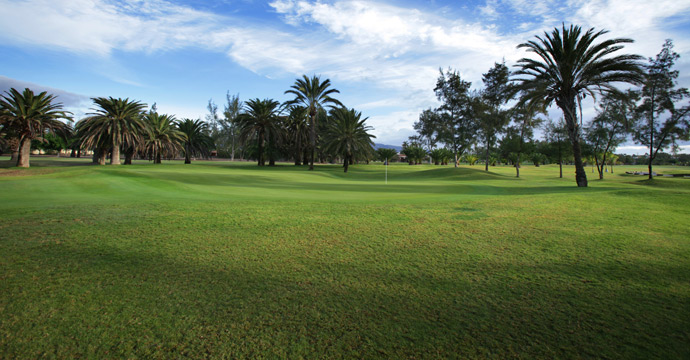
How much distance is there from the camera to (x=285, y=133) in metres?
52.2

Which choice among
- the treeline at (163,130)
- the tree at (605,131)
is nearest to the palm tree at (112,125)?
the treeline at (163,130)

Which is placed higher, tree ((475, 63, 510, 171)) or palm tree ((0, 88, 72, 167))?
tree ((475, 63, 510, 171))

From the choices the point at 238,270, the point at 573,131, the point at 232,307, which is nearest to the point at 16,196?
the point at 238,270

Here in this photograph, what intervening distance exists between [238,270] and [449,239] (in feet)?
13.6

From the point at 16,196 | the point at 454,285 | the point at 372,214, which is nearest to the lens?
the point at 454,285

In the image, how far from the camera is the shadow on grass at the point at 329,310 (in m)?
3.02

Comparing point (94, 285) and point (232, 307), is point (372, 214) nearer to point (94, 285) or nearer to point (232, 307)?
point (232, 307)

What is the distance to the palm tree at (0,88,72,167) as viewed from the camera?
2603 centimetres

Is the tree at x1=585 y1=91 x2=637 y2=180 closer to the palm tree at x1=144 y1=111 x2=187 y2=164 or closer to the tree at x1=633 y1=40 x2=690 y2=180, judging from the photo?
the tree at x1=633 y1=40 x2=690 y2=180

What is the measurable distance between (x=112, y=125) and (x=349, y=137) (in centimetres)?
2757

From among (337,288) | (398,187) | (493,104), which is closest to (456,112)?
(493,104)

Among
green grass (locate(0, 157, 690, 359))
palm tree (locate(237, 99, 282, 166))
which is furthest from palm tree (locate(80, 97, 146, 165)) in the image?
green grass (locate(0, 157, 690, 359))

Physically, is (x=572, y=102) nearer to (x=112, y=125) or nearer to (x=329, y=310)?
(x=329, y=310)

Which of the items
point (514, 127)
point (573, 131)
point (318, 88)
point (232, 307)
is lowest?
point (232, 307)
